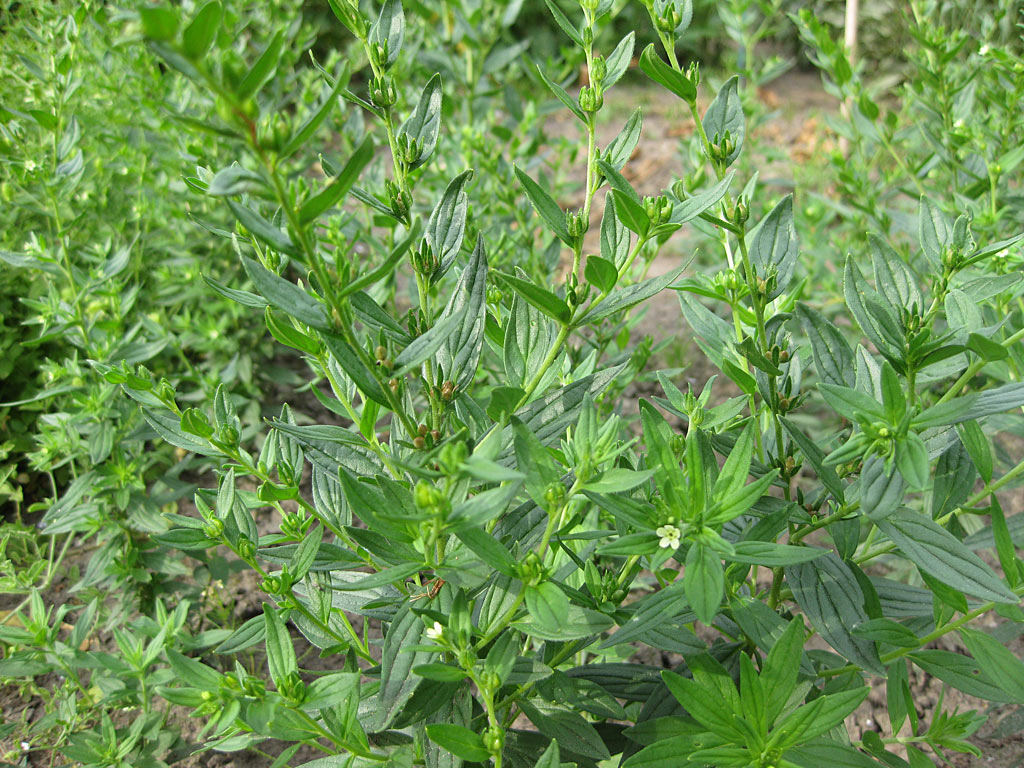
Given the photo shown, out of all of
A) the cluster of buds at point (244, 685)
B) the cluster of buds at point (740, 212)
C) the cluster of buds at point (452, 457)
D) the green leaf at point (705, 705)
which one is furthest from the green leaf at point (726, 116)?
the cluster of buds at point (244, 685)

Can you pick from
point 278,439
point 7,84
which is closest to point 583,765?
point 278,439

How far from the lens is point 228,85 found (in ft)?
3.03

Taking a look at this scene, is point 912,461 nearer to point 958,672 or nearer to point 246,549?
point 958,672

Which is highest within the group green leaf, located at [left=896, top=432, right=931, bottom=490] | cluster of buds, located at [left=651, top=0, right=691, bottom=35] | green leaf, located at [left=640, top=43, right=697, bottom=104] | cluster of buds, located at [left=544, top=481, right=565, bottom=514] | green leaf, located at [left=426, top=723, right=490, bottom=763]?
cluster of buds, located at [left=651, top=0, right=691, bottom=35]

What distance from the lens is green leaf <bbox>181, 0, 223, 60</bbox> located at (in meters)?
0.85

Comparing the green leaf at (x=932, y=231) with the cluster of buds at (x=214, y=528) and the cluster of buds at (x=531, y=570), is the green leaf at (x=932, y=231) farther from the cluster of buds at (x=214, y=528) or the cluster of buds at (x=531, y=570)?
the cluster of buds at (x=214, y=528)

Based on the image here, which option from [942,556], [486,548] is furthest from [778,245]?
[486,548]

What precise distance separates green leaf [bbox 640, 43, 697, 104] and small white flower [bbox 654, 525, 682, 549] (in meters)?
0.81

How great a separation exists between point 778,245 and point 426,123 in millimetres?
760

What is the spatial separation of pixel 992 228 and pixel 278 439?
221 centimetres

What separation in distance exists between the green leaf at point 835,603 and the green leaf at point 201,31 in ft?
4.41

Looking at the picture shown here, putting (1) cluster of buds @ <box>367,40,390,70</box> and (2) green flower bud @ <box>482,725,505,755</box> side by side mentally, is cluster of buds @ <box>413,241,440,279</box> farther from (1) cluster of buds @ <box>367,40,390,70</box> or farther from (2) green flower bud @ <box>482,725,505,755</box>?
(2) green flower bud @ <box>482,725,505,755</box>

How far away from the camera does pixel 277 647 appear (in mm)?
1413

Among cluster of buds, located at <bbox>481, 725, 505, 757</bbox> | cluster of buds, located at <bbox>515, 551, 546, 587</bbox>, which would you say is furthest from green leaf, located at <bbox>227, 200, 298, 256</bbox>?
cluster of buds, located at <bbox>481, 725, 505, 757</bbox>
